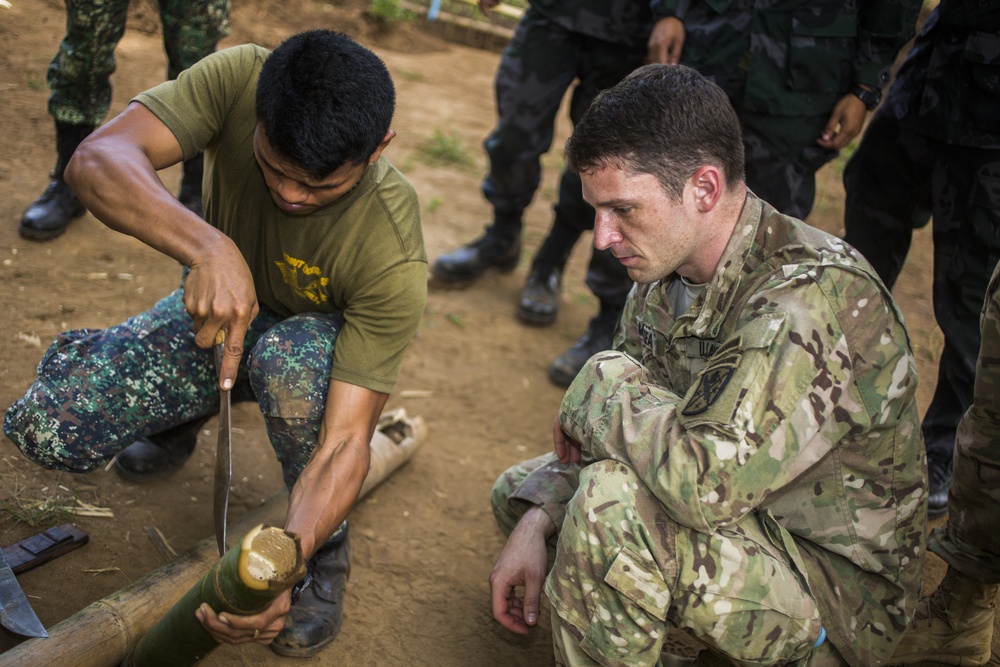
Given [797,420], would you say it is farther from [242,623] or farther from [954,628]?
[242,623]

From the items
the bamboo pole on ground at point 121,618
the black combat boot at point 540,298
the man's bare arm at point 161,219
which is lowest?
the black combat boot at point 540,298

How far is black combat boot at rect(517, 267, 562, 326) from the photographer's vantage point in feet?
16.6

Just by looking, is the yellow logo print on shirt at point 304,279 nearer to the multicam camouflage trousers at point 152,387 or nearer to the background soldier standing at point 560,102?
the multicam camouflage trousers at point 152,387

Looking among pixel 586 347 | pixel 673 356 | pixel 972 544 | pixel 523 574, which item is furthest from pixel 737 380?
pixel 586 347

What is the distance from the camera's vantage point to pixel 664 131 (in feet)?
7.73

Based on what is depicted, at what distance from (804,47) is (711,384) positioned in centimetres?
219

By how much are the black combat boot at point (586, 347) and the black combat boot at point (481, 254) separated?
870 millimetres

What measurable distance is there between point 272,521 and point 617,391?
1307mm

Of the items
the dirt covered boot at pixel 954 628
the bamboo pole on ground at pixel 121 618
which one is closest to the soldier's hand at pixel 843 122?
the dirt covered boot at pixel 954 628

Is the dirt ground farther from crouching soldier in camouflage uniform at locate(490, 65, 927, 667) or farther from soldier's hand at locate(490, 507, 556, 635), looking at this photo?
crouching soldier in camouflage uniform at locate(490, 65, 927, 667)

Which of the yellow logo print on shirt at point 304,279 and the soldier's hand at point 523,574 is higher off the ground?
the yellow logo print on shirt at point 304,279

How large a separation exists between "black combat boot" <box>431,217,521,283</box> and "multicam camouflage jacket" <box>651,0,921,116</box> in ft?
5.43

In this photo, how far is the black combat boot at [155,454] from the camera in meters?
3.23

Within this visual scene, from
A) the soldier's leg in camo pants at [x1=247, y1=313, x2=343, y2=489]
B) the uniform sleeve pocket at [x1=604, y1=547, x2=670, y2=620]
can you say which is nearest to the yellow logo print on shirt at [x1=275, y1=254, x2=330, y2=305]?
the soldier's leg in camo pants at [x1=247, y1=313, x2=343, y2=489]
